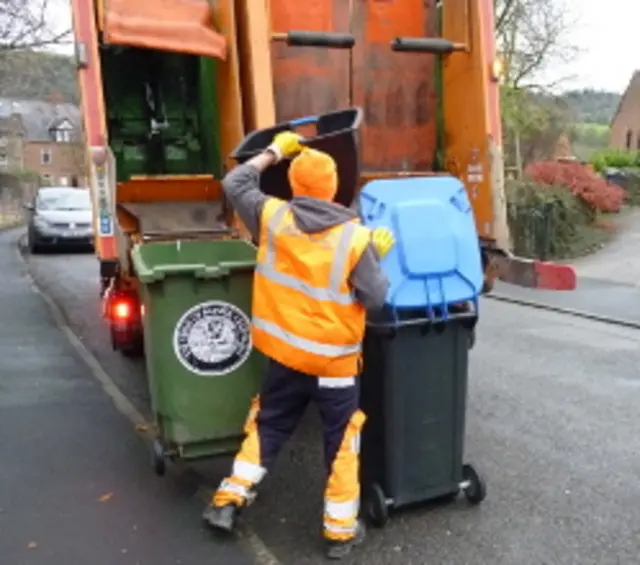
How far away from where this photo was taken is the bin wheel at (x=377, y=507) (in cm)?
313

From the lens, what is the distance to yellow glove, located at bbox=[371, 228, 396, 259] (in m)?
2.91

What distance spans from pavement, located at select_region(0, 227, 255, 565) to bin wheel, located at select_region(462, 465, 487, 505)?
105cm

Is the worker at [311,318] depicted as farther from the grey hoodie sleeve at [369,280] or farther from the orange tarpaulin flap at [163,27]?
the orange tarpaulin flap at [163,27]

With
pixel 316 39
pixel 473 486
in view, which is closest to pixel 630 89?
pixel 316 39

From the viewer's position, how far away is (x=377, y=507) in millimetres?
3145

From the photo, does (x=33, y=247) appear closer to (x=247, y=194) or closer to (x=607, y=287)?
(x=607, y=287)

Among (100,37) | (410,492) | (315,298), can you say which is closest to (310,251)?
(315,298)

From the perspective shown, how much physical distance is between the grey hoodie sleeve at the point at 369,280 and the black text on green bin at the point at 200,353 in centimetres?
61

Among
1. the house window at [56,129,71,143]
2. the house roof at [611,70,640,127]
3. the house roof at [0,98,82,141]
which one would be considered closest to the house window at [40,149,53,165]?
the house roof at [0,98,82,141]

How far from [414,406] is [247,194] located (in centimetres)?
110

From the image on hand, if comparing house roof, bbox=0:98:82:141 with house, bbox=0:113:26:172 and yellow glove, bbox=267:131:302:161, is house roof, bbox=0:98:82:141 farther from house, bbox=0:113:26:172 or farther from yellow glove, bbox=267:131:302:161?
yellow glove, bbox=267:131:302:161

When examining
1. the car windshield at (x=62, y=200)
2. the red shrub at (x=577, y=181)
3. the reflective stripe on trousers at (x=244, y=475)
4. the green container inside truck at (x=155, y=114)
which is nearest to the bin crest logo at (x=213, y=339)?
the reflective stripe on trousers at (x=244, y=475)

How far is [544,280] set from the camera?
405 cm

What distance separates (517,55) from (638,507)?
1898cm
